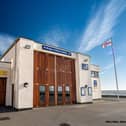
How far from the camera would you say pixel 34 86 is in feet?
45.0

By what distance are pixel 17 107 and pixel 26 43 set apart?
5.87 metres

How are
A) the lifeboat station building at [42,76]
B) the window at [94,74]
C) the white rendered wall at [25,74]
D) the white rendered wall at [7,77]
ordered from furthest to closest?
the window at [94,74]
the white rendered wall at [7,77]
the lifeboat station building at [42,76]
the white rendered wall at [25,74]

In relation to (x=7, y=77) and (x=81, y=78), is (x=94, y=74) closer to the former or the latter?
(x=81, y=78)

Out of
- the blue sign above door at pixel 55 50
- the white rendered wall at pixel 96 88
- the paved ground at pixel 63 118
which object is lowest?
the paved ground at pixel 63 118

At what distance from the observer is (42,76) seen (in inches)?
573

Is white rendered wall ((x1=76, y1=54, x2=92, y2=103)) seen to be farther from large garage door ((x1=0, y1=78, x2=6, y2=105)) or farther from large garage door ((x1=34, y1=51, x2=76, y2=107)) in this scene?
large garage door ((x1=0, y1=78, x2=6, y2=105))

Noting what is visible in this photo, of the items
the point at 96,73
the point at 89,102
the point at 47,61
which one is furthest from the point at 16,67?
the point at 96,73

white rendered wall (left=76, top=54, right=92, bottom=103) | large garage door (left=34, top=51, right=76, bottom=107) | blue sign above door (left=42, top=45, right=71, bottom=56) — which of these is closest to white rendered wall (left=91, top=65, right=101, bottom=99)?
white rendered wall (left=76, top=54, right=92, bottom=103)

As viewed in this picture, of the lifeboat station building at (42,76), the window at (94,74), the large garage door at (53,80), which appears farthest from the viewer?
the window at (94,74)

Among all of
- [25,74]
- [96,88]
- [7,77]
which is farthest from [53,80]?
[96,88]

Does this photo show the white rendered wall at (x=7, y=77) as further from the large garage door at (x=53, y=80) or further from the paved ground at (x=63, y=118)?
the paved ground at (x=63, y=118)

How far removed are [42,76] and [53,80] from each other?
1444 millimetres

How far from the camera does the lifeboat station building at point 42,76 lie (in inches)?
504

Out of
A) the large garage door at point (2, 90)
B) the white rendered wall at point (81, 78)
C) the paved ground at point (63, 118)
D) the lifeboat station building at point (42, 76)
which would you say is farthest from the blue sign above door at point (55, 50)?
the paved ground at point (63, 118)
